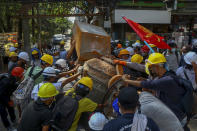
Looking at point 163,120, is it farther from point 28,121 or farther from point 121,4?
point 121,4

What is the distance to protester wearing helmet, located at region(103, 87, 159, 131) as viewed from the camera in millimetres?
1663

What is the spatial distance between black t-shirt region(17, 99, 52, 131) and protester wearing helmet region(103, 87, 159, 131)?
1076 millimetres

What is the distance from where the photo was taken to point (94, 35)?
4176 millimetres

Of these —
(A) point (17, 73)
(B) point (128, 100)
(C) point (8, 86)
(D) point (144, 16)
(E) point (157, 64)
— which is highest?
(D) point (144, 16)

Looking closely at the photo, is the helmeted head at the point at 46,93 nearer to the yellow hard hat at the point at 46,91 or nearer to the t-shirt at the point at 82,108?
the yellow hard hat at the point at 46,91

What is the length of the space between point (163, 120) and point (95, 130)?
860 millimetres

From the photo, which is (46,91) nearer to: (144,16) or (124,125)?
(124,125)

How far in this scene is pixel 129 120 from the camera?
170 centimetres

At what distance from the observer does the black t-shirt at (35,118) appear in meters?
2.46

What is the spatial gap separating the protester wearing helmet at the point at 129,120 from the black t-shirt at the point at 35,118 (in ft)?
3.53

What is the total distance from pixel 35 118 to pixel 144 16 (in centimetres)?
1331

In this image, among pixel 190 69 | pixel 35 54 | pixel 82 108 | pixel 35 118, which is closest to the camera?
pixel 35 118

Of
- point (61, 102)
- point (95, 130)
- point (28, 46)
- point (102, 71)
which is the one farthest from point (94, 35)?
point (28, 46)

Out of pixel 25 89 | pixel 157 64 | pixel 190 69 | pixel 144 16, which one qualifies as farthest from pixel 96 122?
pixel 144 16
